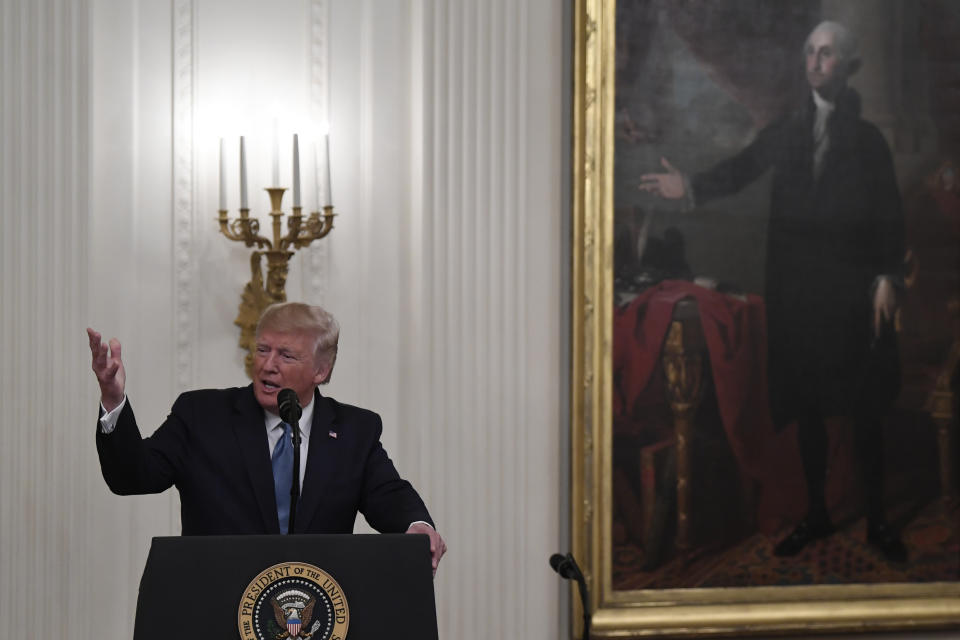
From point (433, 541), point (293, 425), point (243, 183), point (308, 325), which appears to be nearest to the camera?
point (293, 425)

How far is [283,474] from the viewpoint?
2955 mm

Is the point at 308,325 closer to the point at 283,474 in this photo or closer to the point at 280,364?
the point at 280,364

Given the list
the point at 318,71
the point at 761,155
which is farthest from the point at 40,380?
the point at 761,155

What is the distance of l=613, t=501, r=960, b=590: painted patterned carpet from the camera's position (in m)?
4.76

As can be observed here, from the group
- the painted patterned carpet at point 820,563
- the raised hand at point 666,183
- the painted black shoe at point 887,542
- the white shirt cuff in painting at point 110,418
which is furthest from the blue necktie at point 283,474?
the painted black shoe at point 887,542

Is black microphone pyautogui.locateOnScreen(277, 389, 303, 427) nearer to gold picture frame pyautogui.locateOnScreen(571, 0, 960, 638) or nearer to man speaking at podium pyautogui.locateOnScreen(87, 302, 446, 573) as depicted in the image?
man speaking at podium pyautogui.locateOnScreen(87, 302, 446, 573)

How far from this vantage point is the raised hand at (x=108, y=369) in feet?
8.12

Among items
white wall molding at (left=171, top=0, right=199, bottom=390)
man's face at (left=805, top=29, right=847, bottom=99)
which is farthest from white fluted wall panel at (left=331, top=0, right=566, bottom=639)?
man's face at (left=805, top=29, right=847, bottom=99)

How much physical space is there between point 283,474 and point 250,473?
100 millimetres

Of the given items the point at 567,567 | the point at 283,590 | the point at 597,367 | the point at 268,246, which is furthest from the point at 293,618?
the point at 597,367

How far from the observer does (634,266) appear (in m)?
4.73

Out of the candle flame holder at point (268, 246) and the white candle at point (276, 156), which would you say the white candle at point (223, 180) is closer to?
the candle flame holder at point (268, 246)

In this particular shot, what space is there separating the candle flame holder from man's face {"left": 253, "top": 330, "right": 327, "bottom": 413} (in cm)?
125

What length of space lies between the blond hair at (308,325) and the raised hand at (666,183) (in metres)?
2.09
